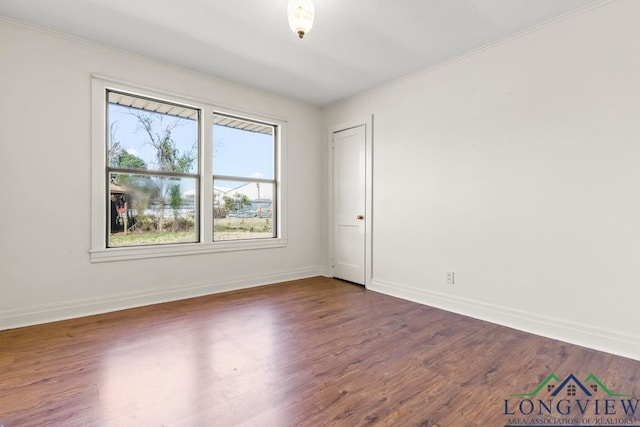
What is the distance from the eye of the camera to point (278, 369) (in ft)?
7.02

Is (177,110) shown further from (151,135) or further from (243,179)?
(243,179)

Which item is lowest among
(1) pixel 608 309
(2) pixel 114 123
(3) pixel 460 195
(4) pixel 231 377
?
(4) pixel 231 377

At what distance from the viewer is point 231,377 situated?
2041 mm

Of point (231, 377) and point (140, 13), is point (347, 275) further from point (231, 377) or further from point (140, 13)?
point (140, 13)

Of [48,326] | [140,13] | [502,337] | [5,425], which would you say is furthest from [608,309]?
[48,326]

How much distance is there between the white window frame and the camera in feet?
10.5

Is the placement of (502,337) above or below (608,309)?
below

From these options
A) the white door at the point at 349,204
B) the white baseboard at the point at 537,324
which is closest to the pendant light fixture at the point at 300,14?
the white door at the point at 349,204

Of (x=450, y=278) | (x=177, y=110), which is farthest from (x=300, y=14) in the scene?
(x=450, y=278)

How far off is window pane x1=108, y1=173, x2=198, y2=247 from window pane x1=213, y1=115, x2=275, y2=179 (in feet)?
1.72

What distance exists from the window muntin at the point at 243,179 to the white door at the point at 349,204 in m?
0.97

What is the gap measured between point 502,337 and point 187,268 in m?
3.43

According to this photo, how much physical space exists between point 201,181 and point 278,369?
2650mm

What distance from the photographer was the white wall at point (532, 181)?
7.93 feet
